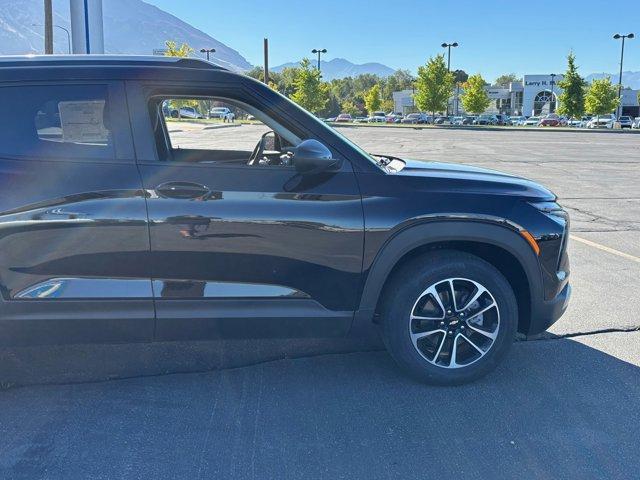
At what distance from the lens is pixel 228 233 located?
10.2 feet

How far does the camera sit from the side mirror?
307 centimetres

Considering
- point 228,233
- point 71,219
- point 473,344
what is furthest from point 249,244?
point 473,344

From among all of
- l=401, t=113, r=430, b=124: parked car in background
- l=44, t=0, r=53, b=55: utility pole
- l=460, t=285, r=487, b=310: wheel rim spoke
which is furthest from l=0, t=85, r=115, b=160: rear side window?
l=401, t=113, r=430, b=124: parked car in background

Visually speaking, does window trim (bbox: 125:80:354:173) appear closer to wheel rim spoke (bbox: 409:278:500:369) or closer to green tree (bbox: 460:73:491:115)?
wheel rim spoke (bbox: 409:278:500:369)

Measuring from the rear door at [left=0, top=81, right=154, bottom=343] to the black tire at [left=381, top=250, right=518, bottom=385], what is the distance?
4.65ft

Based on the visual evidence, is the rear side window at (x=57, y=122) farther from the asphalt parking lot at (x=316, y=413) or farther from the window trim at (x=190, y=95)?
the asphalt parking lot at (x=316, y=413)

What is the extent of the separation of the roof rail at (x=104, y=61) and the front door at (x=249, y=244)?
16cm

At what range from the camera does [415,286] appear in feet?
11.0

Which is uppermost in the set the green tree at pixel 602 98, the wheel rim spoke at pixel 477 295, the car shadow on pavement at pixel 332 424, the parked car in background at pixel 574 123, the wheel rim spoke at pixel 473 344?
the green tree at pixel 602 98

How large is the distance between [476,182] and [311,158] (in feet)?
3.56

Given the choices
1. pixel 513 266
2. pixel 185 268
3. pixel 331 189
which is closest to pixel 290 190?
pixel 331 189

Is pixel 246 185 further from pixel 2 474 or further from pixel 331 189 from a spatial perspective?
pixel 2 474

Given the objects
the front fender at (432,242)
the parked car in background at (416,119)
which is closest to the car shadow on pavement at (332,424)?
the front fender at (432,242)

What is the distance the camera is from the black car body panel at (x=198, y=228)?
9.95 feet
